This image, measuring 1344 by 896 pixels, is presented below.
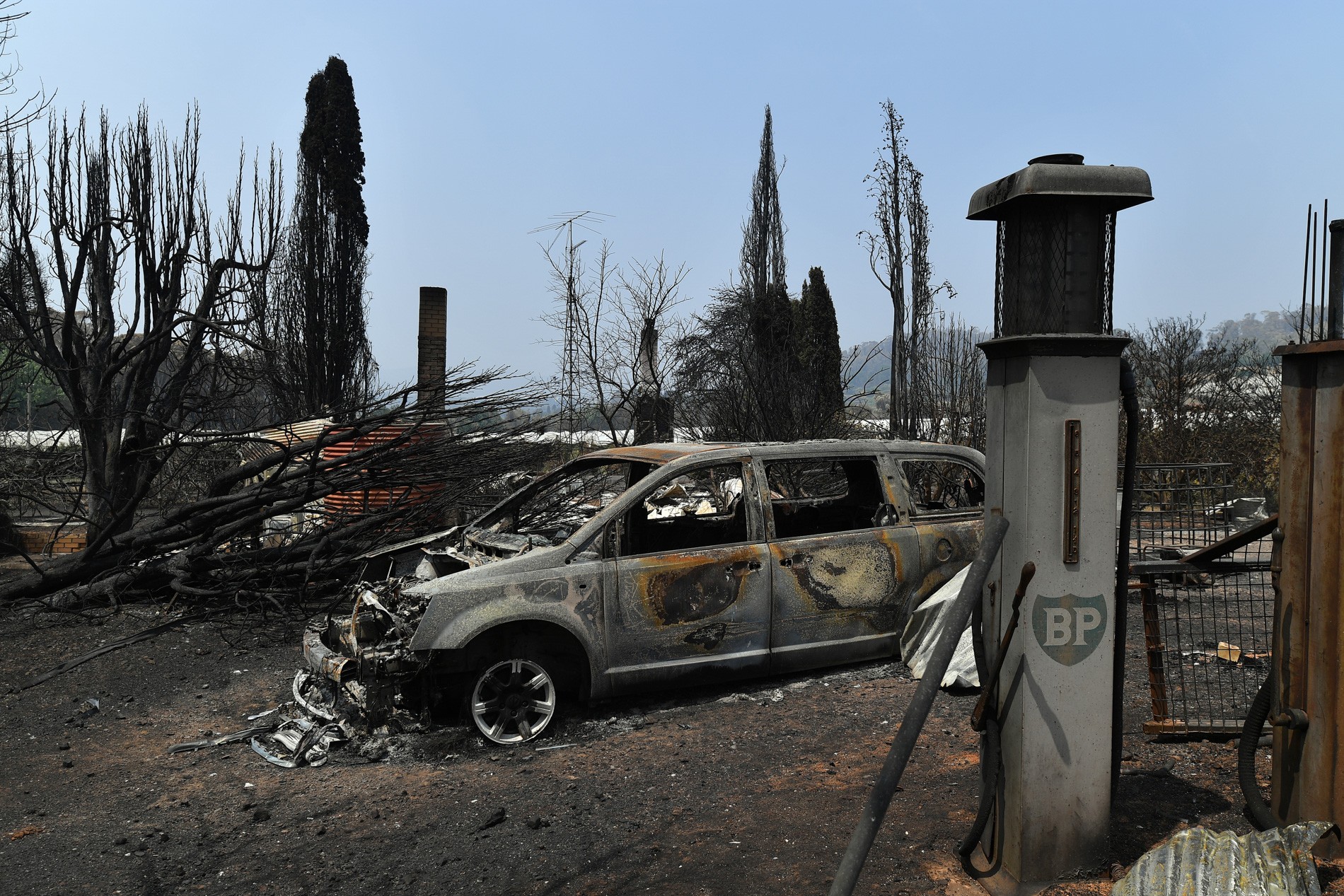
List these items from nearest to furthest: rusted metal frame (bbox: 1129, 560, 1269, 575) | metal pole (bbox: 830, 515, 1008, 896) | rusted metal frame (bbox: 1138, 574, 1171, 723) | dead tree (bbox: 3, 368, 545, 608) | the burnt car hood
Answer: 1. metal pole (bbox: 830, 515, 1008, 896)
2. rusted metal frame (bbox: 1129, 560, 1269, 575)
3. rusted metal frame (bbox: 1138, 574, 1171, 723)
4. the burnt car hood
5. dead tree (bbox: 3, 368, 545, 608)

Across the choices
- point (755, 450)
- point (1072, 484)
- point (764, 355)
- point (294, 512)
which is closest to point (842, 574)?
point (755, 450)

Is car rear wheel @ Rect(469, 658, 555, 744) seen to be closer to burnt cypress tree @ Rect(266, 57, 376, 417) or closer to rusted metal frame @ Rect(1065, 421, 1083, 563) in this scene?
rusted metal frame @ Rect(1065, 421, 1083, 563)

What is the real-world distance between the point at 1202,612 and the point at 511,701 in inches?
162

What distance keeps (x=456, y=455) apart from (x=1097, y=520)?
688cm

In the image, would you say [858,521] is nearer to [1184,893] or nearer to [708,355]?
[1184,893]

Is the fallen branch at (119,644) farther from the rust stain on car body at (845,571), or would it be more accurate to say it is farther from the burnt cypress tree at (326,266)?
the burnt cypress tree at (326,266)

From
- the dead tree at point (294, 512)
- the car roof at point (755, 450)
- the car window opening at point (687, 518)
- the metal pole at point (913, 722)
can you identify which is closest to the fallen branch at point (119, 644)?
the dead tree at point (294, 512)

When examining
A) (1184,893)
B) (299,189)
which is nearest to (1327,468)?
(1184,893)

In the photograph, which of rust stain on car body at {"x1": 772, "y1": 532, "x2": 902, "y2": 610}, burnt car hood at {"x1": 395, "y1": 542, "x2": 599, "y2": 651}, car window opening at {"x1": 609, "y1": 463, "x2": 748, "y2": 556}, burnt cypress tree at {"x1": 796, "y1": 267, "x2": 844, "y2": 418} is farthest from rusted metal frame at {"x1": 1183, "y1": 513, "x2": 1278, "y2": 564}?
burnt cypress tree at {"x1": 796, "y1": 267, "x2": 844, "y2": 418}

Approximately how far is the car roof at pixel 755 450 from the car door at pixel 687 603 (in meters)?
0.12

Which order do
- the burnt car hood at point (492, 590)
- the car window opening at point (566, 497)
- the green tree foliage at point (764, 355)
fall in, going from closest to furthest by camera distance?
1. the burnt car hood at point (492, 590)
2. the car window opening at point (566, 497)
3. the green tree foliage at point (764, 355)

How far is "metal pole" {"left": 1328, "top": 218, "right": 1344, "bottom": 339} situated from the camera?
329 cm

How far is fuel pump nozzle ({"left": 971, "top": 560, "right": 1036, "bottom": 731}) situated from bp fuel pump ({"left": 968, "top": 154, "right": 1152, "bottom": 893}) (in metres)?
0.02

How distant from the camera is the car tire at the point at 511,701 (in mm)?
5289
